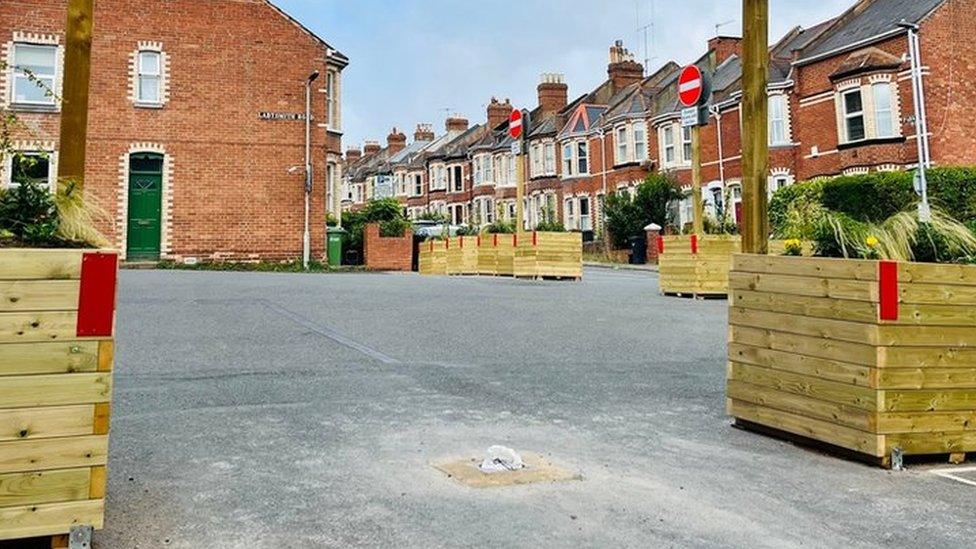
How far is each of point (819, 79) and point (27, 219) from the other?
31.1 metres

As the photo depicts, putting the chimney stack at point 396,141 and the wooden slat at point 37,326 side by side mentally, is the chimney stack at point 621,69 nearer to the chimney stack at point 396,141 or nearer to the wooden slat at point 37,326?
the chimney stack at point 396,141

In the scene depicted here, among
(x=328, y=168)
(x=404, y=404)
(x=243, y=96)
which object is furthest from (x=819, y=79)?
(x=404, y=404)

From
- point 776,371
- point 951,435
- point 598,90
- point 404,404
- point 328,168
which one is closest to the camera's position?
point 951,435

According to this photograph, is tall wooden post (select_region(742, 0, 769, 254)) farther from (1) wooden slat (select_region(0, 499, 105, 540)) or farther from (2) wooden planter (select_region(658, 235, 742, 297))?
(2) wooden planter (select_region(658, 235, 742, 297))

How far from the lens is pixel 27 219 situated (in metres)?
3.46

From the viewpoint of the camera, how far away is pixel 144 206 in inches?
901

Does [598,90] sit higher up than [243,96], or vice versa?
[598,90]

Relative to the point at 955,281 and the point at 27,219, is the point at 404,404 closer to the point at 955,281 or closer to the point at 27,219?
the point at 27,219

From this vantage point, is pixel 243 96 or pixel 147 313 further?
pixel 243 96

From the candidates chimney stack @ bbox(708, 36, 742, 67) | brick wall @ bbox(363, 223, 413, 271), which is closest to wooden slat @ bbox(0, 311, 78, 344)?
brick wall @ bbox(363, 223, 413, 271)

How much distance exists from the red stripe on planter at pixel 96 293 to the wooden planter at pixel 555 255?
17601mm

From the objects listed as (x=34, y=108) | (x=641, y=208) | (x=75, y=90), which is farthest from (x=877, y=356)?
(x=641, y=208)

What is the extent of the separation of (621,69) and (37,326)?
46362 millimetres

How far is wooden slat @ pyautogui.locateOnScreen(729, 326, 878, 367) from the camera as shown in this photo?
4.53 meters
